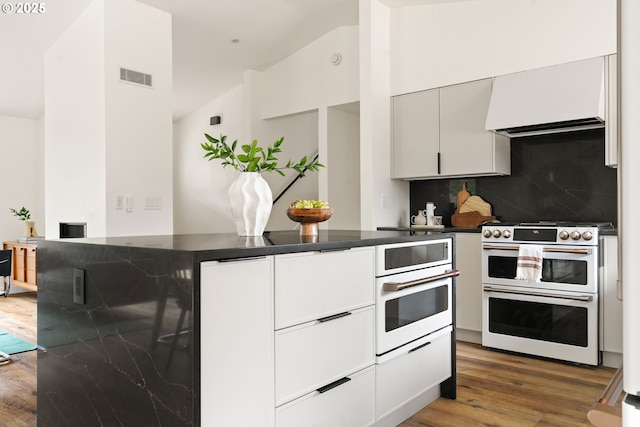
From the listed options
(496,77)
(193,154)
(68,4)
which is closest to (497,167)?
(496,77)

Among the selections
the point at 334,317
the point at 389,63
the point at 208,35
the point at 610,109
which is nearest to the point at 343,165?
the point at 389,63

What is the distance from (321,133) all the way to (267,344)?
156 inches

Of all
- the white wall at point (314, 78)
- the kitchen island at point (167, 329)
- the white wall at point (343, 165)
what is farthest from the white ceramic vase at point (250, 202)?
the white wall at point (343, 165)

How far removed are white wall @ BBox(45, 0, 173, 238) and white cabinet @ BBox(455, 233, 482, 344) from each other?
8.56 feet

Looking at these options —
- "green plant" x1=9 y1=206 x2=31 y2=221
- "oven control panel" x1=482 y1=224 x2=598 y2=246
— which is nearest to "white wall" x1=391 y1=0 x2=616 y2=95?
"oven control panel" x1=482 y1=224 x2=598 y2=246

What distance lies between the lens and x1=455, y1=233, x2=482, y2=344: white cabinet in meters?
3.88

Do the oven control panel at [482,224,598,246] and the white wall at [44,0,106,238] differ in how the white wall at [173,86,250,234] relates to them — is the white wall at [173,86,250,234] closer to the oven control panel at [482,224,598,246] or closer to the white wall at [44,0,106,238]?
the white wall at [44,0,106,238]

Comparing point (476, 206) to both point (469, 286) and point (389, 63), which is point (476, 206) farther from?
point (389, 63)

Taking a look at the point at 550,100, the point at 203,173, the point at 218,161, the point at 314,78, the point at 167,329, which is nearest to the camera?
the point at 167,329

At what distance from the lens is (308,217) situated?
2.26 m

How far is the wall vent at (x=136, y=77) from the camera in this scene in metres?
3.90

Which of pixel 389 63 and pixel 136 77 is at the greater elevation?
pixel 389 63

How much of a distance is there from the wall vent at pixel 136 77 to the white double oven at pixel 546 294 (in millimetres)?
3094

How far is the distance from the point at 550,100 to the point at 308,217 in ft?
7.88
